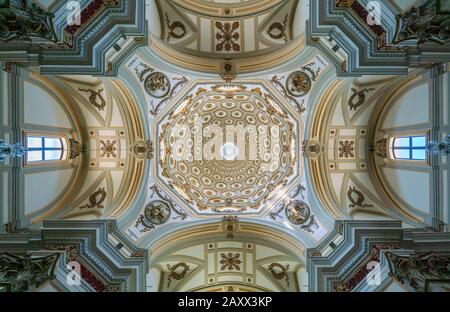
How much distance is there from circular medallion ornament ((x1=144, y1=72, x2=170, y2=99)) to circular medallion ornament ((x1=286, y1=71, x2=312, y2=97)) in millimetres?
5556

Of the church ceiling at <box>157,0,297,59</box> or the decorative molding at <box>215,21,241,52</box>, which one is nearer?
the church ceiling at <box>157,0,297,59</box>

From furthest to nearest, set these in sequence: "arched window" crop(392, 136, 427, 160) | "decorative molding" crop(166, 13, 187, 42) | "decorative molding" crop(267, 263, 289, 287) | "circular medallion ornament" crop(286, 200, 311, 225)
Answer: "decorative molding" crop(267, 263, 289, 287) → "circular medallion ornament" crop(286, 200, 311, 225) → "decorative molding" crop(166, 13, 187, 42) → "arched window" crop(392, 136, 427, 160)

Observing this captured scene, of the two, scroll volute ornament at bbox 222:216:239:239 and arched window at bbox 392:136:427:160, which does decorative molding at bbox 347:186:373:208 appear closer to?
arched window at bbox 392:136:427:160

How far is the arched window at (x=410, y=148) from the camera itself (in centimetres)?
1334

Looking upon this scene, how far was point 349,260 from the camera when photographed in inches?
508

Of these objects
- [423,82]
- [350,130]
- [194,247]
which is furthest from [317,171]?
[194,247]

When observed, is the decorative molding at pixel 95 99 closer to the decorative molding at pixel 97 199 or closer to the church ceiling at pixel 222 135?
the church ceiling at pixel 222 135

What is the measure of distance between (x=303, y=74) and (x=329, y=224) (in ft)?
21.8

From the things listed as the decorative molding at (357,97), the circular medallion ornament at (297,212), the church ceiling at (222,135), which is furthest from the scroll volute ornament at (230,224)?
the decorative molding at (357,97)

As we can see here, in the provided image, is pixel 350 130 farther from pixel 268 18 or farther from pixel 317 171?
pixel 268 18

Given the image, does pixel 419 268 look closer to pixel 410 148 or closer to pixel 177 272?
pixel 410 148

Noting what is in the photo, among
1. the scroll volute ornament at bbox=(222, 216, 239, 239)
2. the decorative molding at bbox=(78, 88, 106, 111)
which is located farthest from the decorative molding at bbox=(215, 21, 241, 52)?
the scroll volute ornament at bbox=(222, 216, 239, 239)

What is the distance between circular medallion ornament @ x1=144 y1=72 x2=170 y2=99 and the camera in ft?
53.0

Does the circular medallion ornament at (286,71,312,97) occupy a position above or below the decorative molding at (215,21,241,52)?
below
